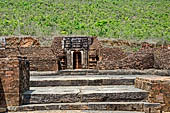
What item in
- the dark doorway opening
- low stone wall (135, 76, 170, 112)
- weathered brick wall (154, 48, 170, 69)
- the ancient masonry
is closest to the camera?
the ancient masonry

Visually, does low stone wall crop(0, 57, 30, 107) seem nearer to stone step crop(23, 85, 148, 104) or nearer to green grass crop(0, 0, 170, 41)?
stone step crop(23, 85, 148, 104)

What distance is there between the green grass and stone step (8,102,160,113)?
16132 millimetres

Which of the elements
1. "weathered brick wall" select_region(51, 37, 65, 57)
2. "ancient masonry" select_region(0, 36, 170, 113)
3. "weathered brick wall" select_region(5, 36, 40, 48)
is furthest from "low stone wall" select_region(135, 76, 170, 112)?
"weathered brick wall" select_region(5, 36, 40, 48)

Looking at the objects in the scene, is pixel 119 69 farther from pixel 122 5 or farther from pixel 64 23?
pixel 122 5

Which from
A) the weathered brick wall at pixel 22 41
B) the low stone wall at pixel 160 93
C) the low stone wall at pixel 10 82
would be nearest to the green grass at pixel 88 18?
the weathered brick wall at pixel 22 41

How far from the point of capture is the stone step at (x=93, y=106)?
618 cm

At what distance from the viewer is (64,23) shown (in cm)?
2753

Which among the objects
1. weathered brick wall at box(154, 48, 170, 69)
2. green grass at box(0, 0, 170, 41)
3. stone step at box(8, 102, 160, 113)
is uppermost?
green grass at box(0, 0, 170, 41)

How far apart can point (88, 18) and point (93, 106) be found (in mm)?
24587

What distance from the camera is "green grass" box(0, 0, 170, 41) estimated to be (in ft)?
78.6

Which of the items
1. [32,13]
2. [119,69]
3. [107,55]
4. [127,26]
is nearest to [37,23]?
[32,13]

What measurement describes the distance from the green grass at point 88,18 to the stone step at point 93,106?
16.1 meters

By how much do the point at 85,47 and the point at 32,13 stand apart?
1612 cm

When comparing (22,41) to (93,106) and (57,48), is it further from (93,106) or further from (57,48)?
(93,106)
